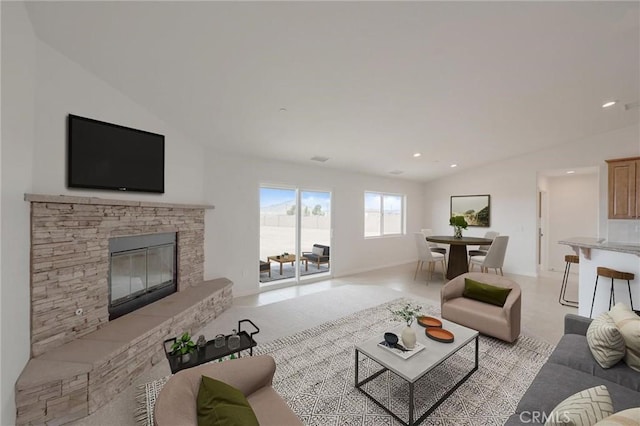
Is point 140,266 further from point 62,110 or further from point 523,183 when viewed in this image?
point 523,183

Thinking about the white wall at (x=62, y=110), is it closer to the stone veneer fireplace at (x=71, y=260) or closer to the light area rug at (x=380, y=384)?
the stone veneer fireplace at (x=71, y=260)

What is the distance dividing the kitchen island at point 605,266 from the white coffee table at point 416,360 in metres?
2.28

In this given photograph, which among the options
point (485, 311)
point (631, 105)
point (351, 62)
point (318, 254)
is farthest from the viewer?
point (318, 254)

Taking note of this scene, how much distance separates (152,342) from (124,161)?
189 centimetres

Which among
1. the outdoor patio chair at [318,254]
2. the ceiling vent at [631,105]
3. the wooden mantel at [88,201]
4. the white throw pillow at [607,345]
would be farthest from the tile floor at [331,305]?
the ceiling vent at [631,105]

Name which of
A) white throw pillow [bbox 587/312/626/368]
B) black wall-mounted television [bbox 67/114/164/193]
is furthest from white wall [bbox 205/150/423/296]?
white throw pillow [bbox 587/312/626/368]

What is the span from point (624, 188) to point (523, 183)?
82.7 inches

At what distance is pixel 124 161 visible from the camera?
9.07ft

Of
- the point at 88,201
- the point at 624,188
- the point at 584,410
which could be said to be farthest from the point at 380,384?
the point at 624,188

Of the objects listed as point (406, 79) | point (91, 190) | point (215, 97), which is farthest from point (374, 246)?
point (91, 190)

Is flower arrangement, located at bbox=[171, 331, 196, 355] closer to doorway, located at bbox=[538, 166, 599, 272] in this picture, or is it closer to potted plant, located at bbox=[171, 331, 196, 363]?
potted plant, located at bbox=[171, 331, 196, 363]

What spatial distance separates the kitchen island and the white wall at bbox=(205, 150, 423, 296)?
3797 millimetres

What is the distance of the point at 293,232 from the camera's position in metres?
5.27

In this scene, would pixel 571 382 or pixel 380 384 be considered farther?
pixel 380 384
